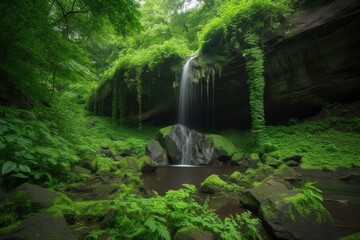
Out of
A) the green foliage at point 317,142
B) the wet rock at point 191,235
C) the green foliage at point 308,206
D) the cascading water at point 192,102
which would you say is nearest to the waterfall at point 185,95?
the cascading water at point 192,102

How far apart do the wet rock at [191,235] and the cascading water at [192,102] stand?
28.7 ft

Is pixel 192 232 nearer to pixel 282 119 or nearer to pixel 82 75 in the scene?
pixel 82 75

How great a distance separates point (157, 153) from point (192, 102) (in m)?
4.55

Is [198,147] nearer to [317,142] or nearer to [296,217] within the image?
[317,142]

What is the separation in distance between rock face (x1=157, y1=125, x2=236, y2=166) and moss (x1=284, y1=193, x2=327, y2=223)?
7615 millimetres

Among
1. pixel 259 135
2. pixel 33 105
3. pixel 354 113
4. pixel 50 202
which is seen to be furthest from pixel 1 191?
pixel 354 113

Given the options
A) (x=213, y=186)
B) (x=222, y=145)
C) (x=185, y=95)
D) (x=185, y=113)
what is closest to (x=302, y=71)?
(x=222, y=145)

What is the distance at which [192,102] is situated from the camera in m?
13.6

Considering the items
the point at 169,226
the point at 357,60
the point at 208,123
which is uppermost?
the point at 357,60

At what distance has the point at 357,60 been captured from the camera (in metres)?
9.52

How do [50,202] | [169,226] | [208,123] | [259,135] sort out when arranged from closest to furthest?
[169,226], [50,202], [259,135], [208,123]

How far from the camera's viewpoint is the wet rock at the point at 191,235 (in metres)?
2.16

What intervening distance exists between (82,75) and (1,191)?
3446 mm

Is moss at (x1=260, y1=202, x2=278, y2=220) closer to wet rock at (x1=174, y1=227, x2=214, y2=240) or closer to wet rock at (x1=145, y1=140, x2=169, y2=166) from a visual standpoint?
wet rock at (x1=174, y1=227, x2=214, y2=240)
